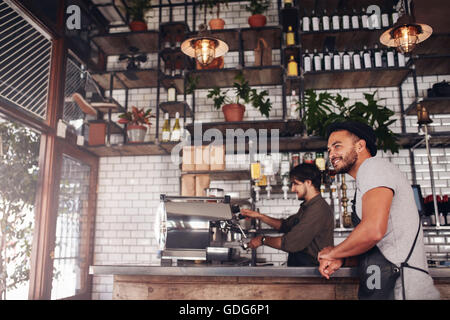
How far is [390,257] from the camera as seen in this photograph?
1738 mm

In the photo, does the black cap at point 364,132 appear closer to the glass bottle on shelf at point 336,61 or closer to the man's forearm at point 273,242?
the man's forearm at point 273,242

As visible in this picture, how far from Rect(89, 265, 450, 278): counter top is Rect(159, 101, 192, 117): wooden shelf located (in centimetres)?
273

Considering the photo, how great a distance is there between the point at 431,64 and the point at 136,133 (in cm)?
358

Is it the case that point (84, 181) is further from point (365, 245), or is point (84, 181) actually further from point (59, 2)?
point (365, 245)

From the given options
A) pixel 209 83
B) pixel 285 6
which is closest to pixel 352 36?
pixel 285 6

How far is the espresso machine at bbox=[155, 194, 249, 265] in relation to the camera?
9.07 ft

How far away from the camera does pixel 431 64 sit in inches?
188

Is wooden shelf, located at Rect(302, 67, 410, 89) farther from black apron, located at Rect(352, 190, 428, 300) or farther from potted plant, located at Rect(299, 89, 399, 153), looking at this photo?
black apron, located at Rect(352, 190, 428, 300)

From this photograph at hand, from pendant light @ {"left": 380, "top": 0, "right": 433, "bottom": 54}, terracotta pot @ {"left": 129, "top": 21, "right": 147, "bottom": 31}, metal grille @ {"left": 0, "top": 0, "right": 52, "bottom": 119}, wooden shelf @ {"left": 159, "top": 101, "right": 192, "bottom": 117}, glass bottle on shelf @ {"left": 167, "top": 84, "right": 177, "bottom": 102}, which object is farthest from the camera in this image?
terracotta pot @ {"left": 129, "top": 21, "right": 147, "bottom": 31}

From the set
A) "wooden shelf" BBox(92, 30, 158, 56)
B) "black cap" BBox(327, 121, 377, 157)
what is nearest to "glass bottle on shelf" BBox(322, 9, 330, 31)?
"wooden shelf" BBox(92, 30, 158, 56)

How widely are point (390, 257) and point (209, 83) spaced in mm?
3895

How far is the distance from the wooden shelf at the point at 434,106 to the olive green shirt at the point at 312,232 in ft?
7.90

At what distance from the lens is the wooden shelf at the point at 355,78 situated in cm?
470

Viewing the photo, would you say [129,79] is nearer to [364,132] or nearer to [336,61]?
[336,61]
